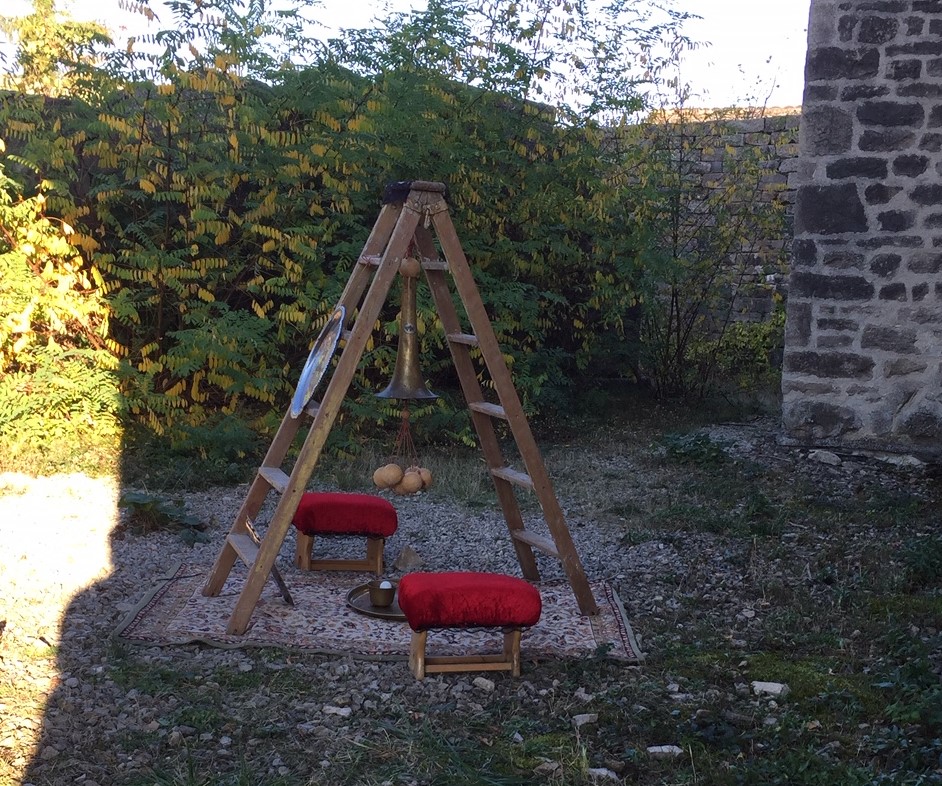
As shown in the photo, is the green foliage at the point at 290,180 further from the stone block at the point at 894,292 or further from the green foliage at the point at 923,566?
the green foliage at the point at 923,566

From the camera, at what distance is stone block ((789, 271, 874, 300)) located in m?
7.44

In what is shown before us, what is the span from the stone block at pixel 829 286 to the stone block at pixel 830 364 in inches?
16.0

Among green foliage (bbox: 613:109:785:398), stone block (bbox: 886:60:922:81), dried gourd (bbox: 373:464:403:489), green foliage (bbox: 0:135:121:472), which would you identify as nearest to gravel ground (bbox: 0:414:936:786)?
green foliage (bbox: 0:135:121:472)

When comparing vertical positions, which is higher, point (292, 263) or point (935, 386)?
point (292, 263)

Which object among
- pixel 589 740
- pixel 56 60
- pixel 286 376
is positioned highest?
pixel 56 60

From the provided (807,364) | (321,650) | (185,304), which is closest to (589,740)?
(321,650)

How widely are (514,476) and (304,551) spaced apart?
1.30 m

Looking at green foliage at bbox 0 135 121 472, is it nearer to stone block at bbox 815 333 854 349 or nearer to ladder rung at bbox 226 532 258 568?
ladder rung at bbox 226 532 258 568

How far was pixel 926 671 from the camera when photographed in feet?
12.5

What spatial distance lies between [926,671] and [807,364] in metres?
4.05

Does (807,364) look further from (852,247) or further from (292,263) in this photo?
(292,263)

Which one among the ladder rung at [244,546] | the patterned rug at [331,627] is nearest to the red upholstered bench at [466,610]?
the patterned rug at [331,627]

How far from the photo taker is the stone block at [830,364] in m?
7.49

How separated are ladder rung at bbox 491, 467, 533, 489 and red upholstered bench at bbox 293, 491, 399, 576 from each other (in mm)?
713
